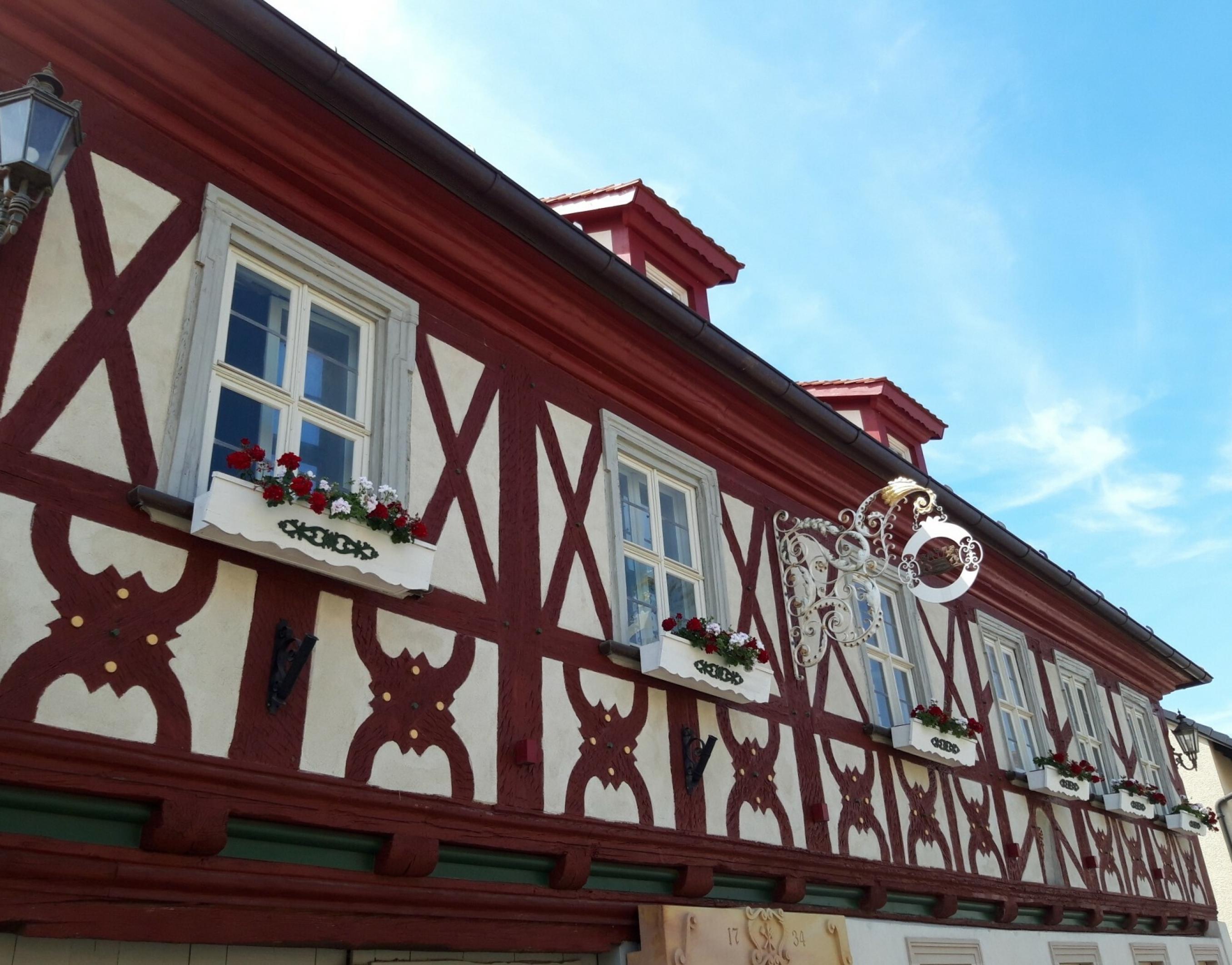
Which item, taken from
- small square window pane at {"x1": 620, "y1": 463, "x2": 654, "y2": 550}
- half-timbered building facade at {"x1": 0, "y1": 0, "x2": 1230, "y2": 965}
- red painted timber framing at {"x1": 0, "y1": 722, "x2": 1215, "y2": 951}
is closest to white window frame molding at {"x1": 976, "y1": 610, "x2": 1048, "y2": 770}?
half-timbered building facade at {"x1": 0, "y1": 0, "x2": 1230, "y2": 965}

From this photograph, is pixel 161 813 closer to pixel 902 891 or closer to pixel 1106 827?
pixel 902 891

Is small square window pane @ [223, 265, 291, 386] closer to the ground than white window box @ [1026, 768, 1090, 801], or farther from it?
farther from it

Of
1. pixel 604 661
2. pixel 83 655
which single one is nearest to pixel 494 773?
pixel 604 661

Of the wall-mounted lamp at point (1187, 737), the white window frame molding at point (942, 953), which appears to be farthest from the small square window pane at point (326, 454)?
the wall-mounted lamp at point (1187, 737)

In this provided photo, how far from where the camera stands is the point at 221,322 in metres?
5.18

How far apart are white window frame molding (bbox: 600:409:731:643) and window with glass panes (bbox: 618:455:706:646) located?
0.14 ft

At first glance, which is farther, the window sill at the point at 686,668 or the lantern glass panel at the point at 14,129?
the window sill at the point at 686,668

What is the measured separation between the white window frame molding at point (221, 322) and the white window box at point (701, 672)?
1.78 metres

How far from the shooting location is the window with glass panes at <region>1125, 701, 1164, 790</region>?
45.8ft

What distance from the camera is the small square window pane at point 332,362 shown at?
18.3ft

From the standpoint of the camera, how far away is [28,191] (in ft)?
13.4

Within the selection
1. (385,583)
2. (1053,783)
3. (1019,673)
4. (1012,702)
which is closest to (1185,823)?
(1019,673)

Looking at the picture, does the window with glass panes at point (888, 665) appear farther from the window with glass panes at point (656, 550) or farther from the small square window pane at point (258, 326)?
the small square window pane at point (258, 326)

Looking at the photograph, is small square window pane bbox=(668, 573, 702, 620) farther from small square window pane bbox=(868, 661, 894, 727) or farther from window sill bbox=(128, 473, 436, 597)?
window sill bbox=(128, 473, 436, 597)
